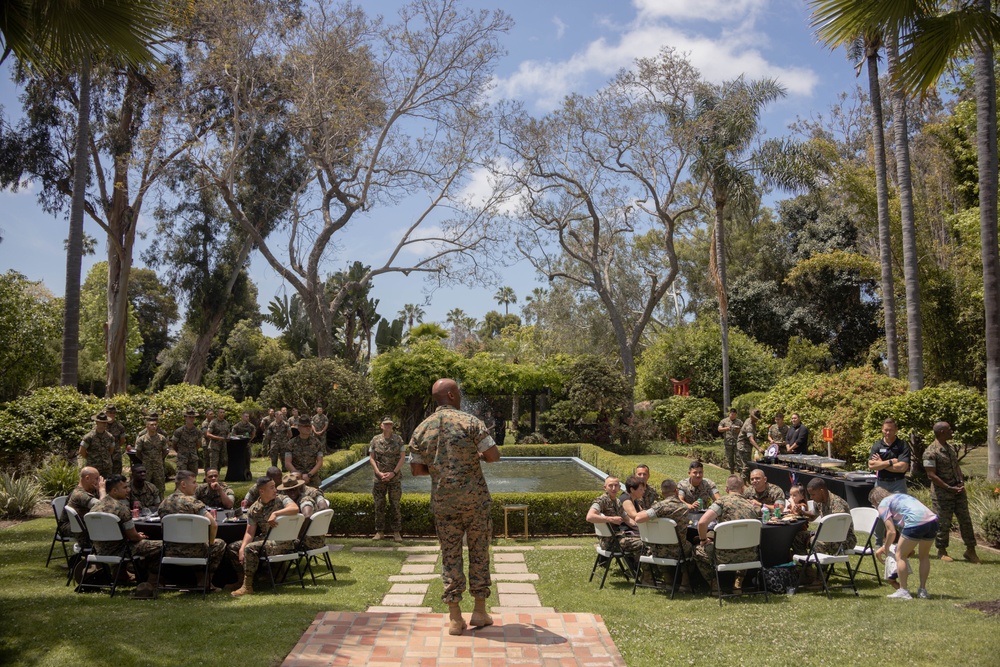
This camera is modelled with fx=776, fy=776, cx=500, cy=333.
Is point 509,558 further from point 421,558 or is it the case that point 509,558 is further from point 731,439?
point 731,439

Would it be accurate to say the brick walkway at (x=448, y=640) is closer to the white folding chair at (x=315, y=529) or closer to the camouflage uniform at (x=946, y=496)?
the white folding chair at (x=315, y=529)

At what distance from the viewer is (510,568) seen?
Result: 9.09 meters

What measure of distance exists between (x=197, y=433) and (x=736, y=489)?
10043 mm

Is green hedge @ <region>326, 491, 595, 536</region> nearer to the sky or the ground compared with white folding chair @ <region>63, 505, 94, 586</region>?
nearer to the ground

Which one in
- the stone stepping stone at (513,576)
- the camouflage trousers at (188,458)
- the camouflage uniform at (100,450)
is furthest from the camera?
the camouflage trousers at (188,458)

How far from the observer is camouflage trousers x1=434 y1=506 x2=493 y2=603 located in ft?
18.8

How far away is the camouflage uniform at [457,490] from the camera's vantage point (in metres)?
5.71

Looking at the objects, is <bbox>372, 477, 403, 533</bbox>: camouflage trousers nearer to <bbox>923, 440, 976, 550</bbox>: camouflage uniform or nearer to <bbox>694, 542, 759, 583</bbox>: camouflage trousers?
<bbox>694, 542, 759, 583</bbox>: camouflage trousers

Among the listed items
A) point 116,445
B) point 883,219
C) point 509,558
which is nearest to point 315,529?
point 509,558

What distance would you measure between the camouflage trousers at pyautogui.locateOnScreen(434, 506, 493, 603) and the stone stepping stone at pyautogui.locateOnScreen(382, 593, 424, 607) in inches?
64.5

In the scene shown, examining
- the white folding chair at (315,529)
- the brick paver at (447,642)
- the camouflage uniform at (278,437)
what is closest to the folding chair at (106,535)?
the white folding chair at (315,529)

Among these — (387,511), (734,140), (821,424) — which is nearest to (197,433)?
(387,511)

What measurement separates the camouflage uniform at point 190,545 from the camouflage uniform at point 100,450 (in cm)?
421

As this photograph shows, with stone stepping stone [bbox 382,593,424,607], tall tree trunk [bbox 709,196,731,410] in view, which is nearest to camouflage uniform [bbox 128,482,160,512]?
stone stepping stone [bbox 382,593,424,607]
